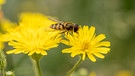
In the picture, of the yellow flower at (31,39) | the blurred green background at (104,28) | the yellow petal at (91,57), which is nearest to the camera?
the yellow petal at (91,57)

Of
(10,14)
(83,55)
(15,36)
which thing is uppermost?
(10,14)

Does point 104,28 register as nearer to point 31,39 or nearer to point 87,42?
point 31,39

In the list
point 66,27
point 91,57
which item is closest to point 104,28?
point 66,27

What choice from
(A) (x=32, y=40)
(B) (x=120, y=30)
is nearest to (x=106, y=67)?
(B) (x=120, y=30)

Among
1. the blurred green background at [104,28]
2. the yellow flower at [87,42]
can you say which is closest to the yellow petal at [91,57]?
the yellow flower at [87,42]

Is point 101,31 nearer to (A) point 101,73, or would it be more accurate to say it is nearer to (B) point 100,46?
(A) point 101,73

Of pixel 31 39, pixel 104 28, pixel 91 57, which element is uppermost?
pixel 104 28

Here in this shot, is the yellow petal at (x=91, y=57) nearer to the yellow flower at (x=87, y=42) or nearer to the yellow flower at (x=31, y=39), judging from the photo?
the yellow flower at (x=87, y=42)
